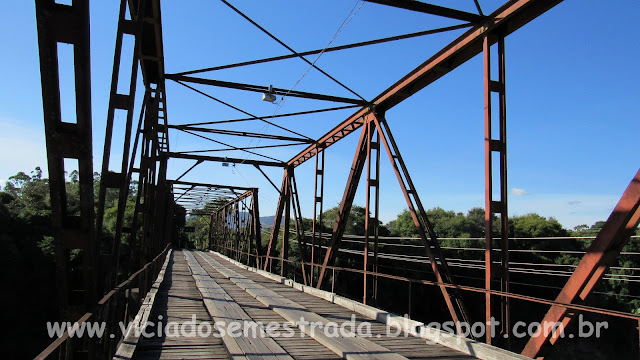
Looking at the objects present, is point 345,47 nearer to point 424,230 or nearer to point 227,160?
point 424,230

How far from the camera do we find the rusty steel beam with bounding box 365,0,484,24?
230 inches

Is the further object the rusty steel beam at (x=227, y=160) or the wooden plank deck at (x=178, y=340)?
the rusty steel beam at (x=227, y=160)

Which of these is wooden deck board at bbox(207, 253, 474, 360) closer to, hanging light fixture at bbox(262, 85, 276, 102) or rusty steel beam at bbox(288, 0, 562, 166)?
rusty steel beam at bbox(288, 0, 562, 166)

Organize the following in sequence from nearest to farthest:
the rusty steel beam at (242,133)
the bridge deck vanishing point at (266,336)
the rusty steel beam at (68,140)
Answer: the rusty steel beam at (68,140), the bridge deck vanishing point at (266,336), the rusty steel beam at (242,133)

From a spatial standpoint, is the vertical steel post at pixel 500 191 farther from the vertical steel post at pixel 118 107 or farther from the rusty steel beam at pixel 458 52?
the vertical steel post at pixel 118 107

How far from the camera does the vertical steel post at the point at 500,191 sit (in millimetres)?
5277

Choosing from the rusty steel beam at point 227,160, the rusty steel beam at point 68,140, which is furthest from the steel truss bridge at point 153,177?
the rusty steel beam at point 227,160

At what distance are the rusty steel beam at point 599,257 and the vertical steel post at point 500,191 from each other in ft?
2.83

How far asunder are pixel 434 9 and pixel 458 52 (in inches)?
32.8

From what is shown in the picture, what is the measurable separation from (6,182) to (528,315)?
11446cm

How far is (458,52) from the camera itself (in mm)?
6477

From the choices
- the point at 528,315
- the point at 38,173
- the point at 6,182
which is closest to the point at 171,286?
the point at 528,315

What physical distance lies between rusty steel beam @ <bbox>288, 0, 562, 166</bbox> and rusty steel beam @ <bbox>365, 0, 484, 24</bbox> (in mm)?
166

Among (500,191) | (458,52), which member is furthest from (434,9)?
(500,191)
